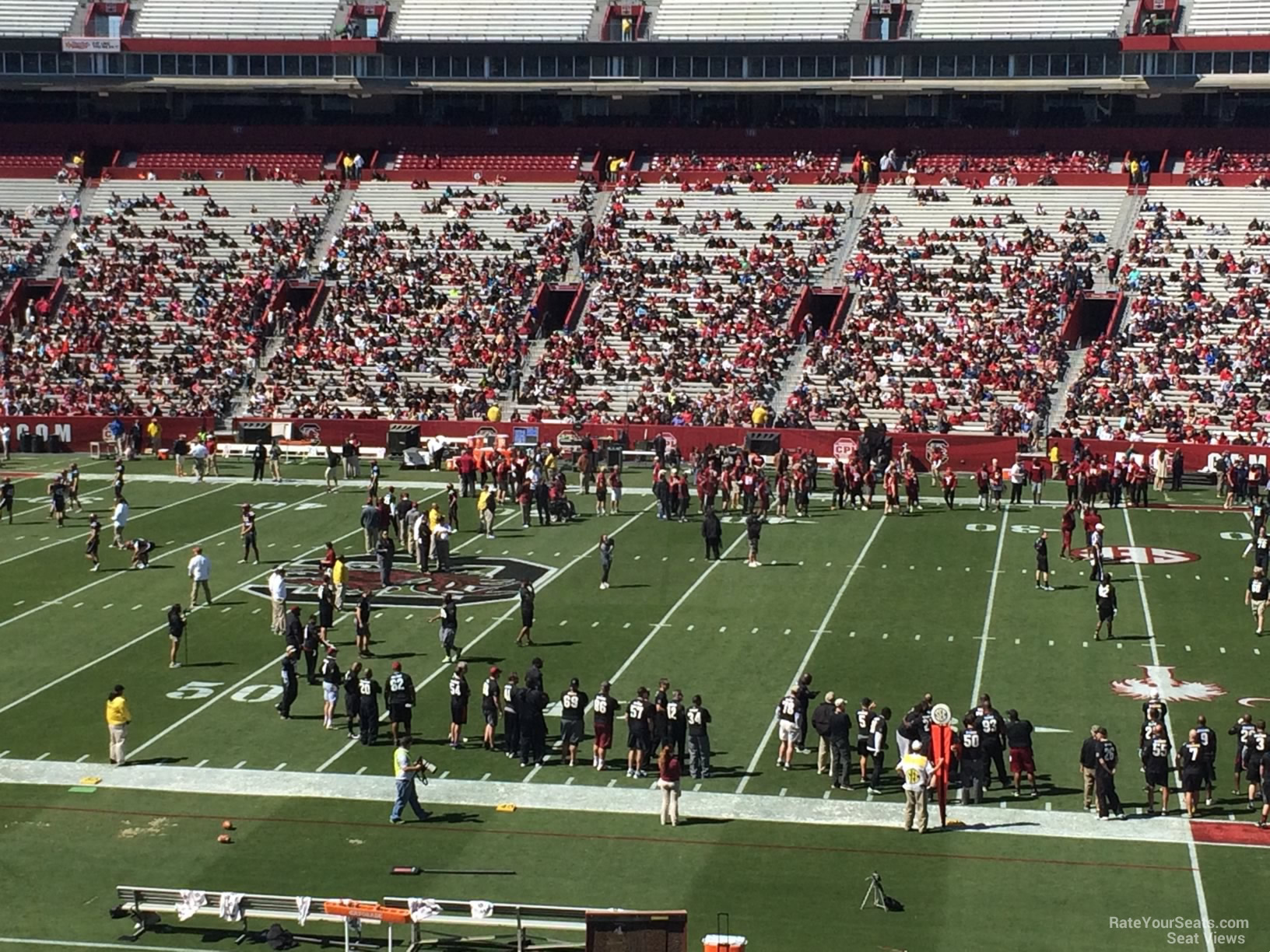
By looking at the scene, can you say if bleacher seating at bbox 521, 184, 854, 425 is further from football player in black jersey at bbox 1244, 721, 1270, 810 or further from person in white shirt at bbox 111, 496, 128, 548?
football player in black jersey at bbox 1244, 721, 1270, 810

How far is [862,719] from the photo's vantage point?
28.3m

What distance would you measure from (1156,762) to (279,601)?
16726mm

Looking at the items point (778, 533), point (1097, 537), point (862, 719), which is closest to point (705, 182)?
point (778, 533)

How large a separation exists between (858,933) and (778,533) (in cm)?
2528

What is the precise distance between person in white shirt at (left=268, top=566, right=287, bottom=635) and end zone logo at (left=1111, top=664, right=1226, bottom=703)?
1449 centimetres

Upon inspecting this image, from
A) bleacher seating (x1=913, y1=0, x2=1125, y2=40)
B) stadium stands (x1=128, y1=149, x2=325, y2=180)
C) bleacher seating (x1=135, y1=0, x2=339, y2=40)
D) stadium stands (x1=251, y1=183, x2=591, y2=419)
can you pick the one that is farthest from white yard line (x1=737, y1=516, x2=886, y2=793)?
bleacher seating (x1=135, y1=0, x2=339, y2=40)

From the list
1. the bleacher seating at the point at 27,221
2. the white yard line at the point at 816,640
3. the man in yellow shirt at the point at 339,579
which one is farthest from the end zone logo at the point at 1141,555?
the bleacher seating at the point at 27,221

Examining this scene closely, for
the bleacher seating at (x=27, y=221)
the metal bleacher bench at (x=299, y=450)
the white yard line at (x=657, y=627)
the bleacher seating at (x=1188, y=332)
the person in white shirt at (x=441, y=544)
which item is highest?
the bleacher seating at (x=27, y=221)

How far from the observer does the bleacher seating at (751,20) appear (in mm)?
77500

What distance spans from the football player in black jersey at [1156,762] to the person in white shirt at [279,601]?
16.1 metres

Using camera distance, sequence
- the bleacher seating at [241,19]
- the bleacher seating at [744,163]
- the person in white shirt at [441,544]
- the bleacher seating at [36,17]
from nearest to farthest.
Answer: the person in white shirt at [441,544], the bleacher seating at [744,163], the bleacher seating at [241,19], the bleacher seating at [36,17]

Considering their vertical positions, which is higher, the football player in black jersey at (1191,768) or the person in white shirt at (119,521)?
the person in white shirt at (119,521)

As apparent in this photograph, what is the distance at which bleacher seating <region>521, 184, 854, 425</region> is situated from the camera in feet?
205

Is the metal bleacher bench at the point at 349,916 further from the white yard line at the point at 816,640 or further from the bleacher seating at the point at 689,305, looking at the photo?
the bleacher seating at the point at 689,305
